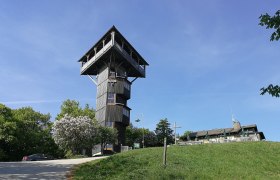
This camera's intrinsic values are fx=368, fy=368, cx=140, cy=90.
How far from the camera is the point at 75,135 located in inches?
2126

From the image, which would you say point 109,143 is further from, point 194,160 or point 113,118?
point 194,160

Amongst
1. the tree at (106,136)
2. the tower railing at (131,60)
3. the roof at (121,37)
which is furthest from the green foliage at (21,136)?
the tower railing at (131,60)

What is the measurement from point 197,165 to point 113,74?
44222 millimetres

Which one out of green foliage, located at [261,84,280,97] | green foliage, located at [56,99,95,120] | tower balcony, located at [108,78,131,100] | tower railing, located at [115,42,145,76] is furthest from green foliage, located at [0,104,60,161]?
green foliage, located at [261,84,280,97]

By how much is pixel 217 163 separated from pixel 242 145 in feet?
33.7

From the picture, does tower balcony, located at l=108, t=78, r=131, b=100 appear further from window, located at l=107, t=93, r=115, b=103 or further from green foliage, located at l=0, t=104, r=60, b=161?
green foliage, located at l=0, t=104, r=60, b=161

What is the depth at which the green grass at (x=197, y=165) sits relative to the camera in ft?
71.8

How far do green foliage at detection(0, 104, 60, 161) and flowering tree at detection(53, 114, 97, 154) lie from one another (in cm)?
1145

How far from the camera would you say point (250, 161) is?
2917 cm

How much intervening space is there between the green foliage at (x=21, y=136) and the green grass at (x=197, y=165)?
3724 cm

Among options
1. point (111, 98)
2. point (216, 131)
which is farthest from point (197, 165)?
point (216, 131)

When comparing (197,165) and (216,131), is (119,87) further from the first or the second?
(197,165)

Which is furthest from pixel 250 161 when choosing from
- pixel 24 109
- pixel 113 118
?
pixel 24 109

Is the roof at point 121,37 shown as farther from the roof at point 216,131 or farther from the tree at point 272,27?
the tree at point 272,27
